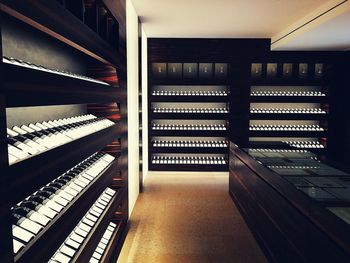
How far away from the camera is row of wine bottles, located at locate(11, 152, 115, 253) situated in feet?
3.77

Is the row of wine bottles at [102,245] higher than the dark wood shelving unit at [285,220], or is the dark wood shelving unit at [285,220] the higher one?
the dark wood shelving unit at [285,220]

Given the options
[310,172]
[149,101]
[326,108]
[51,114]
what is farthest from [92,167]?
[326,108]

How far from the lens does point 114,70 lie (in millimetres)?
2828

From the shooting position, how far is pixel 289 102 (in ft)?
18.9

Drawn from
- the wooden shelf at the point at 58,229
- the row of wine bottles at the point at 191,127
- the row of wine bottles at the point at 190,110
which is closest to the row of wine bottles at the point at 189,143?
the row of wine bottles at the point at 191,127

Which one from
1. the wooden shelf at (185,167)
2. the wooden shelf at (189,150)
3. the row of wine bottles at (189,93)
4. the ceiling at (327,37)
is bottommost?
the wooden shelf at (185,167)

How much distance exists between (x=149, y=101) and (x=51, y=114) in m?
3.62

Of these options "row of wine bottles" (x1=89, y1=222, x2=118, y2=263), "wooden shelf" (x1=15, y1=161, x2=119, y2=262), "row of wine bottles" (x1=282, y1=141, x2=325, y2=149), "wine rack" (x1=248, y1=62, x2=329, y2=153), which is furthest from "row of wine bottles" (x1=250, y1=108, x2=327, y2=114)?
"wooden shelf" (x1=15, y1=161, x2=119, y2=262)

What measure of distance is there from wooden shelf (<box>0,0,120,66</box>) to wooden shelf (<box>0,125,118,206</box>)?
0.55 meters

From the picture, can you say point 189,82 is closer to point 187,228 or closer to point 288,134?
point 288,134

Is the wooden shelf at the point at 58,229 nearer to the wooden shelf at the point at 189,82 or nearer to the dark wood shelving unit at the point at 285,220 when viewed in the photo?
the dark wood shelving unit at the point at 285,220

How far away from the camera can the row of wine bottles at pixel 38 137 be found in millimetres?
1124

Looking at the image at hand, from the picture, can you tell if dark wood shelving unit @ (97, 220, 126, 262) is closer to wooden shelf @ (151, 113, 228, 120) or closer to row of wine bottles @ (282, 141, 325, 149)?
wooden shelf @ (151, 113, 228, 120)

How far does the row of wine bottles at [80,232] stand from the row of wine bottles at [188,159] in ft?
10.3
